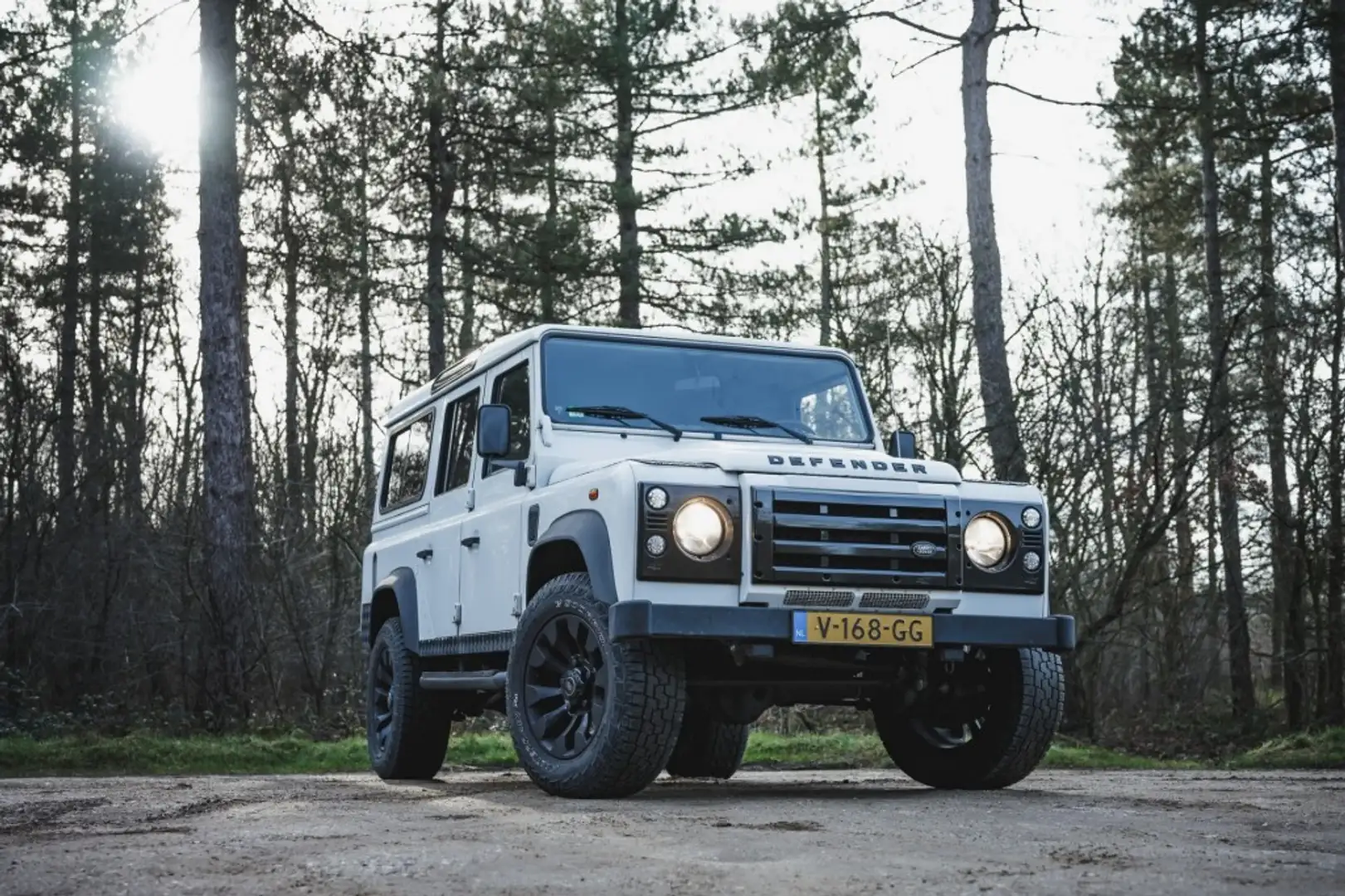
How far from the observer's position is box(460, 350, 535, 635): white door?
8.38 m

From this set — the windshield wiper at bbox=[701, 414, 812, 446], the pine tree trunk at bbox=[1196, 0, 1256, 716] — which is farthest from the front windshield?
the pine tree trunk at bbox=[1196, 0, 1256, 716]

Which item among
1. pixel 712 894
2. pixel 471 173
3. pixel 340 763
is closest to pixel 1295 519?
pixel 340 763

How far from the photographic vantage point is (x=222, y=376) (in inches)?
643

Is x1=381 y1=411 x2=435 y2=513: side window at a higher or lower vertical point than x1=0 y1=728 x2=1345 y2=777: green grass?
higher

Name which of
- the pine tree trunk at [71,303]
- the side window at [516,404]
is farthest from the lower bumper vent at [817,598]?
the pine tree trunk at [71,303]

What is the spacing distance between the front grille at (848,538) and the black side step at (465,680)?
1882 mm

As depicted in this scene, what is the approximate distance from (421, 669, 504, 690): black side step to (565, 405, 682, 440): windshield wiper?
55.8 inches

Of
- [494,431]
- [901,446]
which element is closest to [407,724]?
[494,431]

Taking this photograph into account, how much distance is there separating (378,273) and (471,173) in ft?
6.78

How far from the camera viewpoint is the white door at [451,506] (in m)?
9.30

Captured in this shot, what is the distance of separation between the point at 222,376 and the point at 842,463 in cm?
1032

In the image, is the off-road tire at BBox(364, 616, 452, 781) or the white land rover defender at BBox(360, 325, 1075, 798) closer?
the white land rover defender at BBox(360, 325, 1075, 798)

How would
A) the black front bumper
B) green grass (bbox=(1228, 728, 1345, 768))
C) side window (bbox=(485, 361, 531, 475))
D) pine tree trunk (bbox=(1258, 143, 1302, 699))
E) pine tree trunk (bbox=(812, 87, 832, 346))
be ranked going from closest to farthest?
the black front bumper → side window (bbox=(485, 361, 531, 475)) → green grass (bbox=(1228, 728, 1345, 768)) → pine tree trunk (bbox=(1258, 143, 1302, 699)) → pine tree trunk (bbox=(812, 87, 832, 346))

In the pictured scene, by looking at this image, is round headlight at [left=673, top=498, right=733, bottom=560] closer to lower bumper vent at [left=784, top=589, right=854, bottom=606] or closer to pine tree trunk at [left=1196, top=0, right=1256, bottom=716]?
lower bumper vent at [left=784, top=589, right=854, bottom=606]
